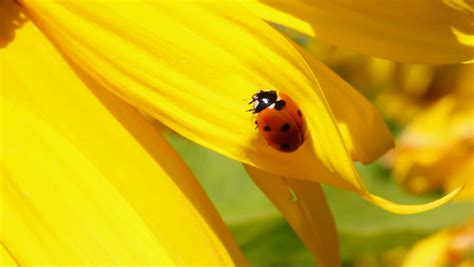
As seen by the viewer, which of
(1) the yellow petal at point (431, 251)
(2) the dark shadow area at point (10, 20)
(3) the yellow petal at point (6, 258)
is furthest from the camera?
(1) the yellow petal at point (431, 251)

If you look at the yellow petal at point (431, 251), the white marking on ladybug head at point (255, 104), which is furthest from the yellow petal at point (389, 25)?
the yellow petal at point (431, 251)

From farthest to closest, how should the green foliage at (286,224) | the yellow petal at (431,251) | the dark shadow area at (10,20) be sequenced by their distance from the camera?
the yellow petal at (431,251)
the green foliage at (286,224)
the dark shadow area at (10,20)

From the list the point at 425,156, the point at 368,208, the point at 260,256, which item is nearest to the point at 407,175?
the point at 425,156

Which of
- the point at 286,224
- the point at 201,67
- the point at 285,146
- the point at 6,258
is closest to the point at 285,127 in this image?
the point at 285,146

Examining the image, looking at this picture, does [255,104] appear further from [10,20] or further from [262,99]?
[10,20]

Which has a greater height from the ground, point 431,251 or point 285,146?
point 285,146

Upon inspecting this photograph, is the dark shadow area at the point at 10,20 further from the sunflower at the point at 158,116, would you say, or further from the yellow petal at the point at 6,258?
the yellow petal at the point at 6,258

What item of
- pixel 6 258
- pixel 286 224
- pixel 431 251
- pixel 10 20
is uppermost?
pixel 10 20
